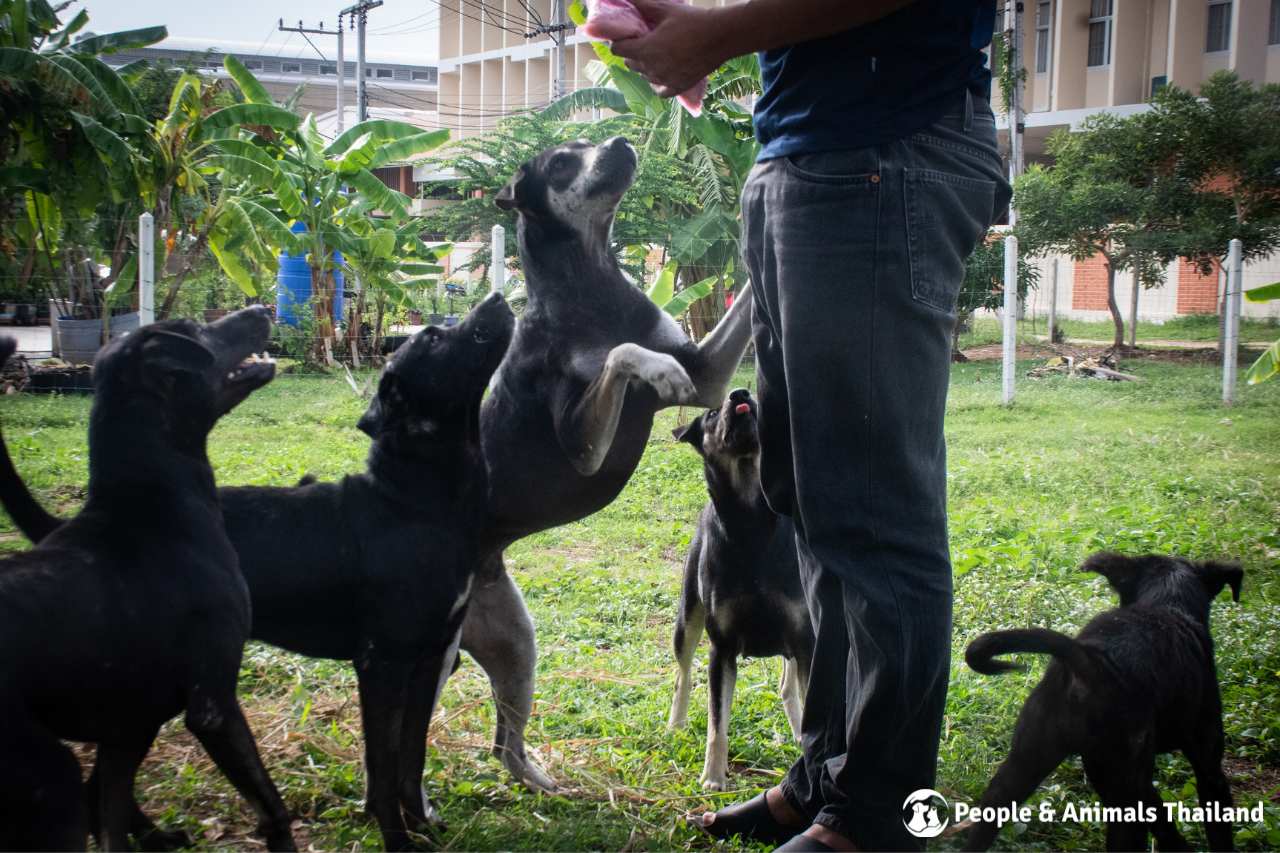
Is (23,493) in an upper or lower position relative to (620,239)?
lower

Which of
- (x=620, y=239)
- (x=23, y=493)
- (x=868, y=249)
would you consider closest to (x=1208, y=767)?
(x=868, y=249)

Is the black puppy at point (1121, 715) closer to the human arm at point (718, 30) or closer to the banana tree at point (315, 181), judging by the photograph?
the human arm at point (718, 30)

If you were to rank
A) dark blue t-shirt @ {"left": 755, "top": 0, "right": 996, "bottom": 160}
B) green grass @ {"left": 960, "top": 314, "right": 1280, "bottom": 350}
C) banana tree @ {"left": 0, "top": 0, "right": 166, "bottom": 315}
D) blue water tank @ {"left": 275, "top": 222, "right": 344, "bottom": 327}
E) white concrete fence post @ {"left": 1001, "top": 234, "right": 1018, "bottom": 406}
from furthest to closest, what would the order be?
green grass @ {"left": 960, "top": 314, "right": 1280, "bottom": 350}
white concrete fence post @ {"left": 1001, "top": 234, "right": 1018, "bottom": 406}
blue water tank @ {"left": 275, "top": 222, "right": 344, "bottom": 327}
banana tree @ {"left": 0, "top": 0, "right": 166, "bottom": 315}
dark blue t-shirt @ {"left": 755, "top": 0, "right": 996, "bottom": 160}

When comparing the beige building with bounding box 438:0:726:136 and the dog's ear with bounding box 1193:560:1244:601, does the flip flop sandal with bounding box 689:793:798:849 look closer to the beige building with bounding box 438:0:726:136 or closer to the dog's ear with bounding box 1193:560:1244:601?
the dog's ear with bounding box 1193:560:1244:601

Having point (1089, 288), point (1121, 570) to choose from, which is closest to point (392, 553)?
point (1121, 570)

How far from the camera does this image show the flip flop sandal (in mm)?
2939

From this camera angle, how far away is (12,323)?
11.1 metres

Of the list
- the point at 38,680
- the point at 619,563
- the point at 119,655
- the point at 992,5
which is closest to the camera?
the point at 38,680

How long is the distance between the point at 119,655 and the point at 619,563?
428 cm

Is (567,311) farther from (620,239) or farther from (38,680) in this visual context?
(620,239)

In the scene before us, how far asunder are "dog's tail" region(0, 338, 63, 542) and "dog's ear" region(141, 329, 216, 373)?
414 millimetres

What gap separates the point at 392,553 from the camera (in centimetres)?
284

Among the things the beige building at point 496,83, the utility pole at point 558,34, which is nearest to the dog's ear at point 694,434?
the utility pole at point 558,34

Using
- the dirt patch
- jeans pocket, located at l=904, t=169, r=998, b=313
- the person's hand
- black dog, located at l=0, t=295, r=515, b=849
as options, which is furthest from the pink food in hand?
the dirt patch
